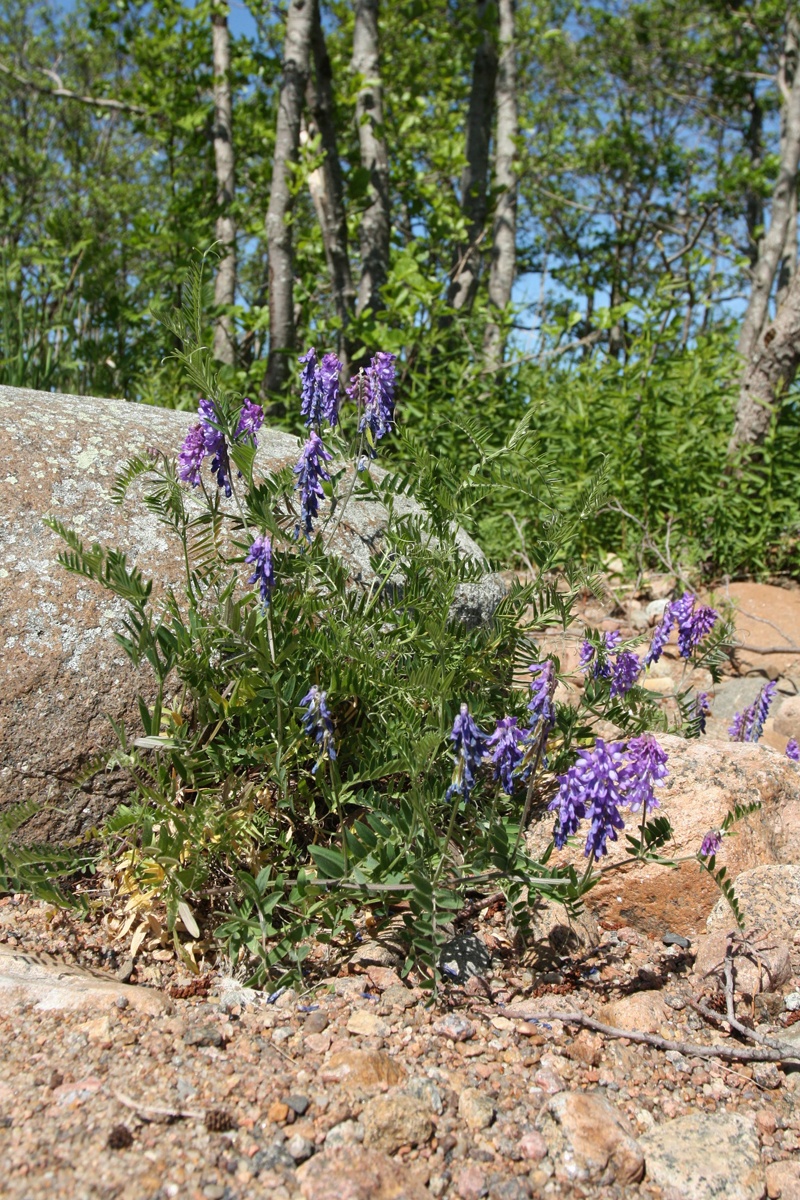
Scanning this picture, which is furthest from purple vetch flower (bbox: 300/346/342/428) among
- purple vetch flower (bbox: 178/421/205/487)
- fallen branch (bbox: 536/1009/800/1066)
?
fallen branch (bbox: 536/1009/800/1066)

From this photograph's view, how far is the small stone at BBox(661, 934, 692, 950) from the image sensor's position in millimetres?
2398

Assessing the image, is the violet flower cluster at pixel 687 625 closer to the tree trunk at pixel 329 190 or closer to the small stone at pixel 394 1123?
the small stone at pixel 394 1123

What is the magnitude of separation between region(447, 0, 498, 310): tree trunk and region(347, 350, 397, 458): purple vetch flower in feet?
15.6

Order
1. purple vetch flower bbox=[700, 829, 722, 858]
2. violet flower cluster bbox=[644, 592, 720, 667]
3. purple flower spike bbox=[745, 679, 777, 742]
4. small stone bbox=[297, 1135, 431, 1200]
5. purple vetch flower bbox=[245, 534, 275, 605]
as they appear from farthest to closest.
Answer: purple flower spike bbox=[745, 679, 777, 742] → violet flower cluster bbox=[644, 592, 720, 667] → purple vetch flower bbox=[700, 829, 722, 858] → purple vetch flower bbox=[245, 534, 275, 605] → small stone bbox=[297, 1135, 431, 1200]

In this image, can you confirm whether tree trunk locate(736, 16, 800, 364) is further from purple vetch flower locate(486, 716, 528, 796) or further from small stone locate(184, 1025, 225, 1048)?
small stone locate(184, 1025, 225, 1048)

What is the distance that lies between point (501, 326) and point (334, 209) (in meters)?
1.35

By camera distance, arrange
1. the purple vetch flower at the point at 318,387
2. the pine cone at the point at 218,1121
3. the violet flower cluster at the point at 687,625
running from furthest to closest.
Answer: the violet flower cluster at the point at 687,625
the purple vetch flower at the point at 318,387
the pine cone at the point at 218,1121

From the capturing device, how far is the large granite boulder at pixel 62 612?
2.41 meters

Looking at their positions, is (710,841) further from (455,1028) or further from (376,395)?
(376,395)

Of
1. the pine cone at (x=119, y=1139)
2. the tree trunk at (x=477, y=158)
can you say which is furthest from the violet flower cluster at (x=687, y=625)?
the tree trunk at (x=477, y=158)

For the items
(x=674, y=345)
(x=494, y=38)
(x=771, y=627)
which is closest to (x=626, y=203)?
(x=494, y=38)

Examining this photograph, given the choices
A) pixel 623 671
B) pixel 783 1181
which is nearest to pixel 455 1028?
pixel 783 1181

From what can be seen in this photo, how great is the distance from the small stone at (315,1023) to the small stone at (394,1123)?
28 centimetres

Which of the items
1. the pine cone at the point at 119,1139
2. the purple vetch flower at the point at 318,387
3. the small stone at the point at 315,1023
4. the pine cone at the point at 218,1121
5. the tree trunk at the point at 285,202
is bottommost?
the small stone at the point at 315,1023
